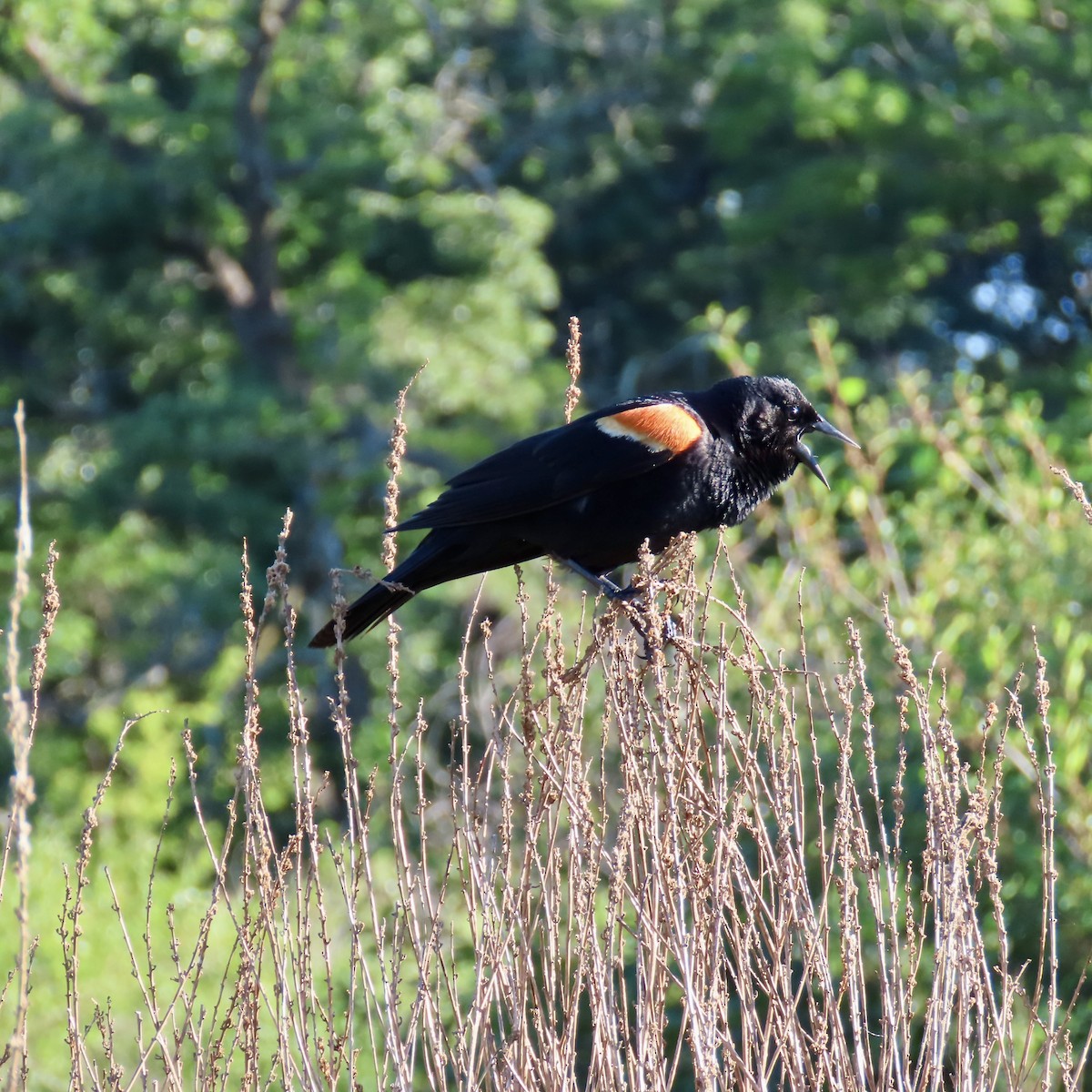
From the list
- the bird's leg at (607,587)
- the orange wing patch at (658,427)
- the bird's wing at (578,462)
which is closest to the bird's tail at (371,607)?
the bird's wing at (578,462)

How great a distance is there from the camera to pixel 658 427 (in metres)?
3.77

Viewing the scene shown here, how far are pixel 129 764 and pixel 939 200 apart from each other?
958 centimetres

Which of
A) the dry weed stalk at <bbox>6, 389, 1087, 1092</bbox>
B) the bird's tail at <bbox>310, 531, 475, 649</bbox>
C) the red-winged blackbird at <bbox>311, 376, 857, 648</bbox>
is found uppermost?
the red-winged blackbird at <bbox>311, 376, 857, 648</bbox>

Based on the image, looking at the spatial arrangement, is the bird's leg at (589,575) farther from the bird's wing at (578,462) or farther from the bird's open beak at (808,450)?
the bird's open beak at (808,450)

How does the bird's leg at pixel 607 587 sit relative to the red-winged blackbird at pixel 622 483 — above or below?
below

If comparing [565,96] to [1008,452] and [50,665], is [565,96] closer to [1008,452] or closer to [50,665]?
[50,665]

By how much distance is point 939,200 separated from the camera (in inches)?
624

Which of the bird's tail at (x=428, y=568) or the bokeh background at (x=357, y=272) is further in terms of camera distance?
the bokeh background at (x=357, y=272)

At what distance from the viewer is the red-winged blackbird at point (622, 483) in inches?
147

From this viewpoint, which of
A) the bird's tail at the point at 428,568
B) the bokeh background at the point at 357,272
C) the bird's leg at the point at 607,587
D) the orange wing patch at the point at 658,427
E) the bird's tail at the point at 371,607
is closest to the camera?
the bird's leg at the point at 607,587

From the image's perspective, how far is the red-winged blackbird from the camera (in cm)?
374

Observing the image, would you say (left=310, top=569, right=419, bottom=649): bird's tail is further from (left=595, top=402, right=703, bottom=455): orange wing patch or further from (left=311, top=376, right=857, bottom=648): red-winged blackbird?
(left=595, top=402, right=703, bottom=455): orange wing patch

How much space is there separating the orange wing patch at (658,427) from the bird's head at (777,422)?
156 mm

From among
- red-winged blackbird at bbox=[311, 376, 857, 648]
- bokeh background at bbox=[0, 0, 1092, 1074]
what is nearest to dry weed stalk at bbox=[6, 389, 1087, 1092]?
red-winged blackbird at bbox=[311, 376, 857, 648]
